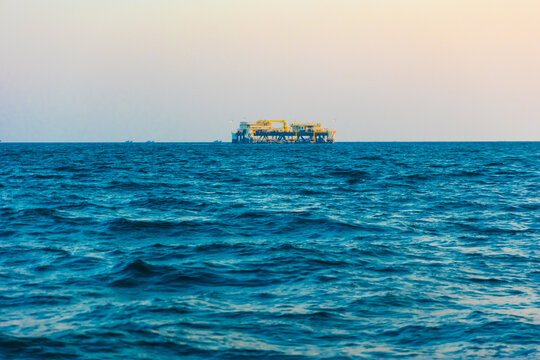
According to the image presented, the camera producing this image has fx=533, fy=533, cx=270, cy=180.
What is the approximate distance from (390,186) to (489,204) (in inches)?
317

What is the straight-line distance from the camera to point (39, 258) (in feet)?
36.4

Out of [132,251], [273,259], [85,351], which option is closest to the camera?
[85,351]

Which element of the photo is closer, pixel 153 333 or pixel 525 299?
pixel 153 333

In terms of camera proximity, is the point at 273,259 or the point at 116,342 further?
the point at 273,259

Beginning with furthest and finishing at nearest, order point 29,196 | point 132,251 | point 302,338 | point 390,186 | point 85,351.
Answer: point 390,186
point 29,196
point 132,251
point 302,338
point 85,351

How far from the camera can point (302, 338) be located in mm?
6668

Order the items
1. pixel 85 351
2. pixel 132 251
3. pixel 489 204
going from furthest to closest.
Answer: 1. pixel 489 204
2. pixel 132 251
3. pixel 85 351

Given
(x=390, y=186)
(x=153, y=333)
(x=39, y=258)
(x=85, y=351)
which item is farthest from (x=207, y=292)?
(x=390, y=186)

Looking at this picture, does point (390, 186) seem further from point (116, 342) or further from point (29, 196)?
point (116, 342)

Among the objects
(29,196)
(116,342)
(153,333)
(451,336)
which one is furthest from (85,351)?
(29,196)

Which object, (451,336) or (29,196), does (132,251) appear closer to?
(451,336)

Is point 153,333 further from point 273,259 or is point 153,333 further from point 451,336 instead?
point 273,259

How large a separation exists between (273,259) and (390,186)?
59.9 feet

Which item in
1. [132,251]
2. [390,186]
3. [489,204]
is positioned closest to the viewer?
[132,251]
